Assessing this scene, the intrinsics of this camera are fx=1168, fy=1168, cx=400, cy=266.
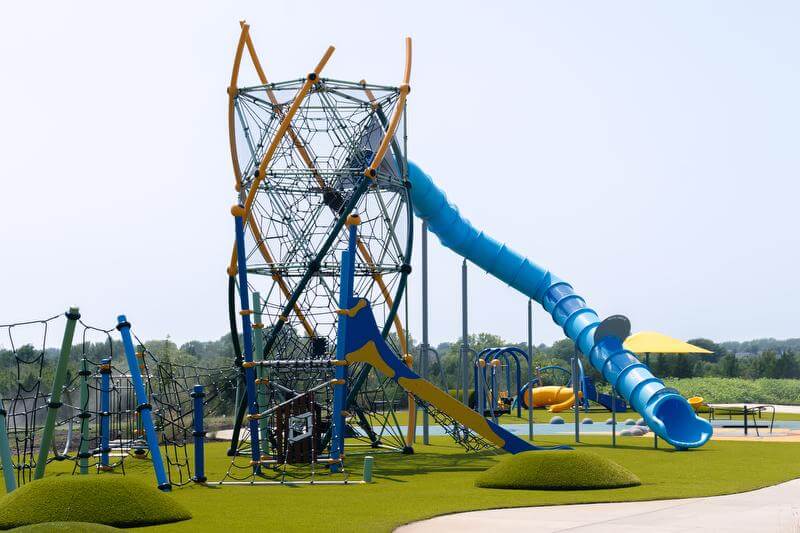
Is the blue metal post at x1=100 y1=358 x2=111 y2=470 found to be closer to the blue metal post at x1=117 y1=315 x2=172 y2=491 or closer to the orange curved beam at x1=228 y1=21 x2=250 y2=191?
the blue metal post at x1=117 y1=315 x2=172 y2=491

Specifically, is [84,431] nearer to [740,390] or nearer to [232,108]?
[232,108]

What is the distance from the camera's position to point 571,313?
39750 mm

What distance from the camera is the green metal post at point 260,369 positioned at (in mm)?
25953

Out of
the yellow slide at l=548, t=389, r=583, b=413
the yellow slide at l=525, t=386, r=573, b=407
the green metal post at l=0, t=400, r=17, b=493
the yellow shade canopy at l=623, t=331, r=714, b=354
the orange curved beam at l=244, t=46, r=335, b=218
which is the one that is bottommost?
the green metal post at l=0, t=400, r=17, b=493

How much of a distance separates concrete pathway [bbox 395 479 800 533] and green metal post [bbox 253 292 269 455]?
395 inches

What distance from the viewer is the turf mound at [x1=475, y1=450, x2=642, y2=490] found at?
771 inches

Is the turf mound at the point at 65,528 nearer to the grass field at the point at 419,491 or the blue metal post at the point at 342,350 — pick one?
the grass field at the point at 419,491

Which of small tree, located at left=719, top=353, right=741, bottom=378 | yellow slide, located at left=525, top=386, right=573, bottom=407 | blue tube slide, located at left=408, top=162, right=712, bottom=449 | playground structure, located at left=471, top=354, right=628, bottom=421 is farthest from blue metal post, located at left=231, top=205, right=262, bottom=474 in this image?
small tree, located at left=719, top=353, right=741, bottom=378

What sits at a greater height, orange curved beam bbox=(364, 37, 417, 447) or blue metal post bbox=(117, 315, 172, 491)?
orange curved beam bbox=(364, 37, 417, 447)

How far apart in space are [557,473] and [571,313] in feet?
67.1

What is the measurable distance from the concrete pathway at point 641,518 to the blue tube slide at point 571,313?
43.5 ft

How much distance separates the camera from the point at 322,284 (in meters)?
27.7

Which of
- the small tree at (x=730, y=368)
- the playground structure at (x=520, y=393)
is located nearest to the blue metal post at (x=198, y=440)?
the playground structure at (x=520, y=393)

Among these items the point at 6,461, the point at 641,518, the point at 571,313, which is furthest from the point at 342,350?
the point at 571,313
